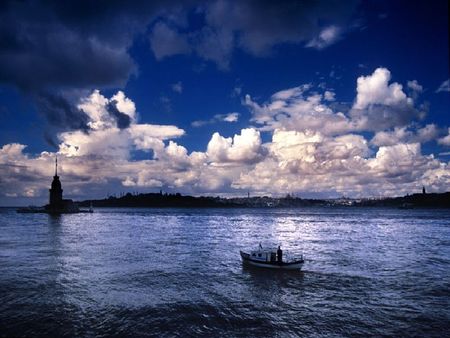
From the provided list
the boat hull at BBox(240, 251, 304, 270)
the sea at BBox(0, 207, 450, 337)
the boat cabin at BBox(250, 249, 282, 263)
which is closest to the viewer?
the sea at BBox(0, 207, 450, 337)

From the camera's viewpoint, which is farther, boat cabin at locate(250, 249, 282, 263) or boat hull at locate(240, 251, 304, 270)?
boat cabin at locate(250, 249, 282, 263)

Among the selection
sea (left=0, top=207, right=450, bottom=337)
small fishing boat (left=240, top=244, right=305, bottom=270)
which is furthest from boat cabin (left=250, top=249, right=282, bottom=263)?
sea (left=0, top=207, right=450, bottom=337)

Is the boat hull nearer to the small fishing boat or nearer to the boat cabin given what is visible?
the small fishing boat

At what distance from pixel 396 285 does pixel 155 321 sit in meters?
26.2

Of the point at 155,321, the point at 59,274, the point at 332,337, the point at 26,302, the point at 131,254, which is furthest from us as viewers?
the point at 131,254

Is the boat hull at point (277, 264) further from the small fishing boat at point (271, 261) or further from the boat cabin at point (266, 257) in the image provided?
the boat cabin at point (266, 257)

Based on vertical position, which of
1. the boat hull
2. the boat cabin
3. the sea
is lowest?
the sea

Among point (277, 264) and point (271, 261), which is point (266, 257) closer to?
point (271, 261)

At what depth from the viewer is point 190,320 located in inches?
1000

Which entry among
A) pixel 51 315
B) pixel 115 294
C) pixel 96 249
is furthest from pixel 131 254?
pixel 51 315

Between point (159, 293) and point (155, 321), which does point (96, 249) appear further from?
point (155, 321)

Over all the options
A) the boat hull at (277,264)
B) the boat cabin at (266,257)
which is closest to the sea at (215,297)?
the boat hull at (277,264)

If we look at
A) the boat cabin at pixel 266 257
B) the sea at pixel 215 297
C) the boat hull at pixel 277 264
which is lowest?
the sea at pixel 215 297

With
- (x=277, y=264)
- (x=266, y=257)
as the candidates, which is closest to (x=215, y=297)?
(x=277, y=264)
